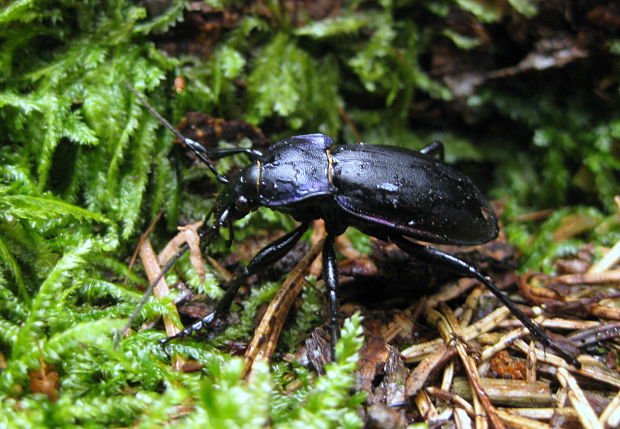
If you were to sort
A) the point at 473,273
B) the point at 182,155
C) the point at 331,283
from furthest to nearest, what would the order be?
the point at 182,155
the point at 473,273
the point at 331,283

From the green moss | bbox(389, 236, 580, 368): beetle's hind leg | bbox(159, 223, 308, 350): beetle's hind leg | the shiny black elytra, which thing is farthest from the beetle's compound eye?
bbox(389, 236, 580, 368): beetle's hind leg

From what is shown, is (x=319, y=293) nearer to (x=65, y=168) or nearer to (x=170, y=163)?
(x=170, y=163)

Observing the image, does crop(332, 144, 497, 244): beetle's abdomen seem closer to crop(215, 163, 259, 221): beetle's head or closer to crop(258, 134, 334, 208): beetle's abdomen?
crop(258, 134, 334, 208): beetle's abdomen

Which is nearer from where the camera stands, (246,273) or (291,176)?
(246,273)

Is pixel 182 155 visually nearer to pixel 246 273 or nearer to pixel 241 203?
pixel 241 203

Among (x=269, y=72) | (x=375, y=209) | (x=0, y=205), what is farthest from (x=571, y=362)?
(x=0, y=205)

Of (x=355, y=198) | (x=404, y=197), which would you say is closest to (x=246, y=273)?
(x=355, y=198)
